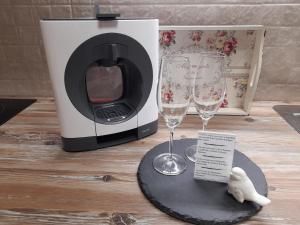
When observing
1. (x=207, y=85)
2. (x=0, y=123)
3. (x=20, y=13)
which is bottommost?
(x=0, y=123)

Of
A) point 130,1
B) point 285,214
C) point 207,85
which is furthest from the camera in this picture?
point 130,1

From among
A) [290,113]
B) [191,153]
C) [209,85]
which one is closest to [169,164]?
[191,153]

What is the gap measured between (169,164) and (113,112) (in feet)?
0.72

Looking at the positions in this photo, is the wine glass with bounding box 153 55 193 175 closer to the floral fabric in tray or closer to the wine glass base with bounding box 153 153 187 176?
the wine glass base with bounding box 153 153 187 176

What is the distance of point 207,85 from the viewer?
55 cm

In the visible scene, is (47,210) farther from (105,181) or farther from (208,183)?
(208,183)

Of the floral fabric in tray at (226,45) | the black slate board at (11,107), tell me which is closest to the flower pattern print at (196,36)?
the floral fabric in tray at (226,45)

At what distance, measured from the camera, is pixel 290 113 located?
32.0 inches

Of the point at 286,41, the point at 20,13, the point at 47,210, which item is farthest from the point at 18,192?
the point at 286,41

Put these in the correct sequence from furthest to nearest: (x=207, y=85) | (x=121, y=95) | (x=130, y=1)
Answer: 1. (x=130, y=1)
2. (x=121, y=95)
3. (x=207, y=85)

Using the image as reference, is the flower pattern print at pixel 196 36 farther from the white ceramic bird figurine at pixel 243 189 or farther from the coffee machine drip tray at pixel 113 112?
the white ceramic bird figurine at pixel 243 189

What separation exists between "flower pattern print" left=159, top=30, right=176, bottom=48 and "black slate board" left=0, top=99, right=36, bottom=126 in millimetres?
544

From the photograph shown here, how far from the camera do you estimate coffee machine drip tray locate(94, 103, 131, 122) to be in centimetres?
63

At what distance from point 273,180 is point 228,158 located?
0.13 metres
